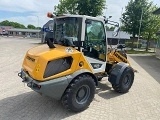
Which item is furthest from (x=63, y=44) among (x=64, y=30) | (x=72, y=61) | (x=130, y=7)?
(x=130, y=7)

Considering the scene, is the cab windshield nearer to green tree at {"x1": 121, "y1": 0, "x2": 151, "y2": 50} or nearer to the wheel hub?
the wheel hub

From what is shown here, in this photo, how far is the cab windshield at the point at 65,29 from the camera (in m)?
5.33

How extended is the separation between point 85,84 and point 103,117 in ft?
3.04

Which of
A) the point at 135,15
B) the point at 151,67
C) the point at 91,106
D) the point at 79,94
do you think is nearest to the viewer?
the point at 79,94

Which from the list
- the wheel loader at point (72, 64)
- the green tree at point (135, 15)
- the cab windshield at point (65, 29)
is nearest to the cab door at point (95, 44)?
the wheel loader at point (72, 64)

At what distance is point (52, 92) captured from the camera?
4.53 metres

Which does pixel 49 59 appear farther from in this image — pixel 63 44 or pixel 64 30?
pixel 64 30

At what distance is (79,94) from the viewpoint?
5.11m

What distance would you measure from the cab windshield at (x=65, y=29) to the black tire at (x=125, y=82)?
2.28 m

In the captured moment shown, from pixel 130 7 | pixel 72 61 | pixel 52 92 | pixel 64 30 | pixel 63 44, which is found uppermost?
pixel 130 7

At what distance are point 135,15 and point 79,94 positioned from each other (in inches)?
999

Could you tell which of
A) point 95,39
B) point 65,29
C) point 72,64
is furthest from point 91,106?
point 65,29

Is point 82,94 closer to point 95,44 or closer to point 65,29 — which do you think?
point 95,44

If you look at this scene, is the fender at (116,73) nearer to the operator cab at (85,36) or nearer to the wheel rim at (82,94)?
the operator cab at (85,36)
